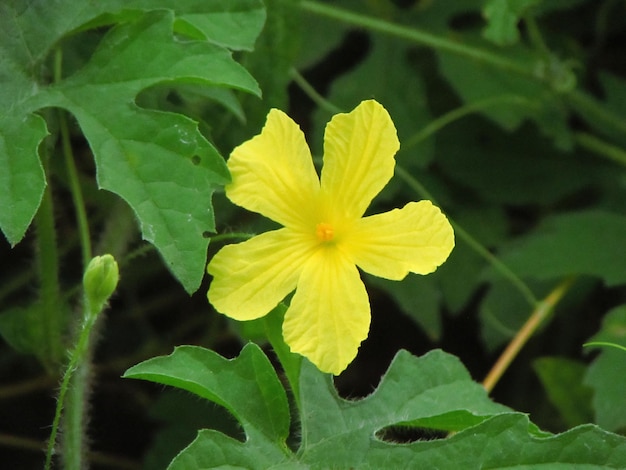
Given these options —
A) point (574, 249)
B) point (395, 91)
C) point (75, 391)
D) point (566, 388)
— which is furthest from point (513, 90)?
point (75, 391)

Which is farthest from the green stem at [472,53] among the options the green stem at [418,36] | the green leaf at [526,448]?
the green leaf at [526,448]

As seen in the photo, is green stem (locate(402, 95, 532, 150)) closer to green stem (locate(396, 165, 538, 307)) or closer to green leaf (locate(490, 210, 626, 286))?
green stem (locate(396, 165, 538, 307))

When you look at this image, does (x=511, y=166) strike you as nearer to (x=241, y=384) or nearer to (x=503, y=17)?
(x=503, y=17)

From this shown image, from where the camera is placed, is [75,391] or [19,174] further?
[75,391]

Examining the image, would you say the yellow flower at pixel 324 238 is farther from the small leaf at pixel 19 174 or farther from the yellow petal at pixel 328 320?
the small leaf at pixel 19 174

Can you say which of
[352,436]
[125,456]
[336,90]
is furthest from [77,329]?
[336,90]
